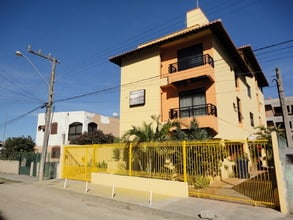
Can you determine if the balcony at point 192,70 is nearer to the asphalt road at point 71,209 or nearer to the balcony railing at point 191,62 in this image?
the balcony railing at point 191,62

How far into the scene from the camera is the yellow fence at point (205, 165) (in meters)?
7.86

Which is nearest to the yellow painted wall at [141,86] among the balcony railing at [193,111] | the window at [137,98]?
the window at [137,98]

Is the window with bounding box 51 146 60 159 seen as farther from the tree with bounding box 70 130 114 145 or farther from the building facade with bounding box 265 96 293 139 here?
the building facade with bounding box 265 96 293 139

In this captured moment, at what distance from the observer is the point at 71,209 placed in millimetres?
7746

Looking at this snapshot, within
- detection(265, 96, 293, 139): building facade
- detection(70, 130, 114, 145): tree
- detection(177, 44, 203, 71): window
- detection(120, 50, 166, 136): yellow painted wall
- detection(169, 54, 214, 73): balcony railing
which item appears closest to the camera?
detection(169, 54, 214, 73): balcony railing

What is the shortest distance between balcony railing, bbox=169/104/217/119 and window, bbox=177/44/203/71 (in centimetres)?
314

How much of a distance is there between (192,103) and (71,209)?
10.8 m

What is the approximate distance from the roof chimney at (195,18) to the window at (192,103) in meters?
6.30

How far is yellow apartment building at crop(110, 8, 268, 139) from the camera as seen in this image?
49.4 feet

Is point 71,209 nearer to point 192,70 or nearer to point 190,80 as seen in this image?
point 190,80

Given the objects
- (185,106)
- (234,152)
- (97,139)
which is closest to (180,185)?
(234,152)

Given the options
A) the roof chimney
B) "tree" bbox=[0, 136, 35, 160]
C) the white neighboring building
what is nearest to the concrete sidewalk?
the roof chimney

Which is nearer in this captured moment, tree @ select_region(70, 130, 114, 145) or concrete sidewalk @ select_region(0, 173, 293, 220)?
concrete sidewalk @ select_region(0, 173, 293, 220)

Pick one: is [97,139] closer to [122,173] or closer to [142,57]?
[142,57]
